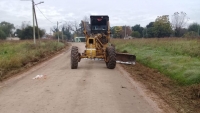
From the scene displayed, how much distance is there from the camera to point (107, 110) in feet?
24.8

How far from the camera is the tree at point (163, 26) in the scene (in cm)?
5823

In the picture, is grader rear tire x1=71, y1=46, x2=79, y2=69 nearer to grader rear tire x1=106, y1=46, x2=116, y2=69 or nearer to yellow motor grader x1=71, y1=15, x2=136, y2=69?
yellow motor grader x1=71, y1=15, x2=136, y2=69

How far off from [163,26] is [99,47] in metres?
42.7

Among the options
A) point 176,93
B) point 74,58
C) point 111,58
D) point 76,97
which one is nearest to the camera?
point 76,97

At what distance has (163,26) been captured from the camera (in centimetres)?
5791

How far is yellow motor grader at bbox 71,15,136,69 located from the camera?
16234mm

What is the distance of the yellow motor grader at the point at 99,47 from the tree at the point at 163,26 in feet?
131

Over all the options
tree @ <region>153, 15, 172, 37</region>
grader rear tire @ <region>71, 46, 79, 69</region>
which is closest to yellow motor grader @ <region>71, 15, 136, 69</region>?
grader rear tire @ <region>71, 46, 79, 69</region>

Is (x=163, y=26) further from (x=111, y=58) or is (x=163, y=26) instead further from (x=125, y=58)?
(x=111, y=58)

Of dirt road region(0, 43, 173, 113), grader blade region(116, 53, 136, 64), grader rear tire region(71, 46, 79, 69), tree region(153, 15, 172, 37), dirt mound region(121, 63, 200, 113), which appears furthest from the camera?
tree region(153, 15, 172, 37)

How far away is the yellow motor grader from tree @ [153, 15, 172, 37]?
39.8 m

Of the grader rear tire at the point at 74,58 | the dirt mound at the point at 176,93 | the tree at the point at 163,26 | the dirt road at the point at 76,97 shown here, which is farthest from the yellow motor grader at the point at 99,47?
the tree at the point at 163,26

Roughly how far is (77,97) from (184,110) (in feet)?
11.0

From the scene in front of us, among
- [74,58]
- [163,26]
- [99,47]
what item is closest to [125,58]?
[99,47]
